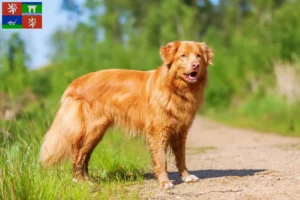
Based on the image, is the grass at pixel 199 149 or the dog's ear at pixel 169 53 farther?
the grass at pixel 199 149

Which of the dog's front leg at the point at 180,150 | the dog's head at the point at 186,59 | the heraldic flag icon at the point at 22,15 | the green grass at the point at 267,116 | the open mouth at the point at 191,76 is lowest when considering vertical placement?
the green grass at the point at 267,116

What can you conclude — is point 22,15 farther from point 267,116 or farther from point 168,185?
point 267,116

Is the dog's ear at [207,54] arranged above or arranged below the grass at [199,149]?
above

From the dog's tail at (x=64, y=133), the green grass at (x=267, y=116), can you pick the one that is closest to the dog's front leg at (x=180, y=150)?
the dog's tail at (x=64, y=133)

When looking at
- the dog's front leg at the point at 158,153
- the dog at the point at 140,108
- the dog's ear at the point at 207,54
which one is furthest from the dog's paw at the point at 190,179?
the dog's ear at the point at 207,54

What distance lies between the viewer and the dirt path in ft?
19.4

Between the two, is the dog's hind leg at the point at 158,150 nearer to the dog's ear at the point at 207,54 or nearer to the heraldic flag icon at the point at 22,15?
the dog's ear at the point at 207,54

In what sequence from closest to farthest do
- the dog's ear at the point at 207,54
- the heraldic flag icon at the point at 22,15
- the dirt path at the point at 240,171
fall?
the dirt path at the point at 240,171, the dog's ear at the point at 207,54, the heraldic flag icon at the point at 22,15

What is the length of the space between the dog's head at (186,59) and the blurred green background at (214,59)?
1.95 meters

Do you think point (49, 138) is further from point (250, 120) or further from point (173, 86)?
point (250, 120)

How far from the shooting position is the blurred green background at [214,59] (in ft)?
58.0

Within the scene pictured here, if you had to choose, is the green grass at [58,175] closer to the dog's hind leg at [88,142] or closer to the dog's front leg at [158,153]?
the dog's hind leg at [88,142]

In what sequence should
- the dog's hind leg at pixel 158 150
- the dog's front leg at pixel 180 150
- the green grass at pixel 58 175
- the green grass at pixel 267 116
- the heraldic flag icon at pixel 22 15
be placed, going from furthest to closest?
the green grass at pixel 267 116 → the heraldic flag icon at pixel 22 15 → the dog's front leg at pixel 180 150 → the dog's hind leg at pixel 158 150 → the green grass at pixel 58 175

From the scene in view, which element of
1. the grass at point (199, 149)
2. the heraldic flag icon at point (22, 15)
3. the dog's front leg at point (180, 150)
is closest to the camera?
the dog's front leg at point (180, 150)
